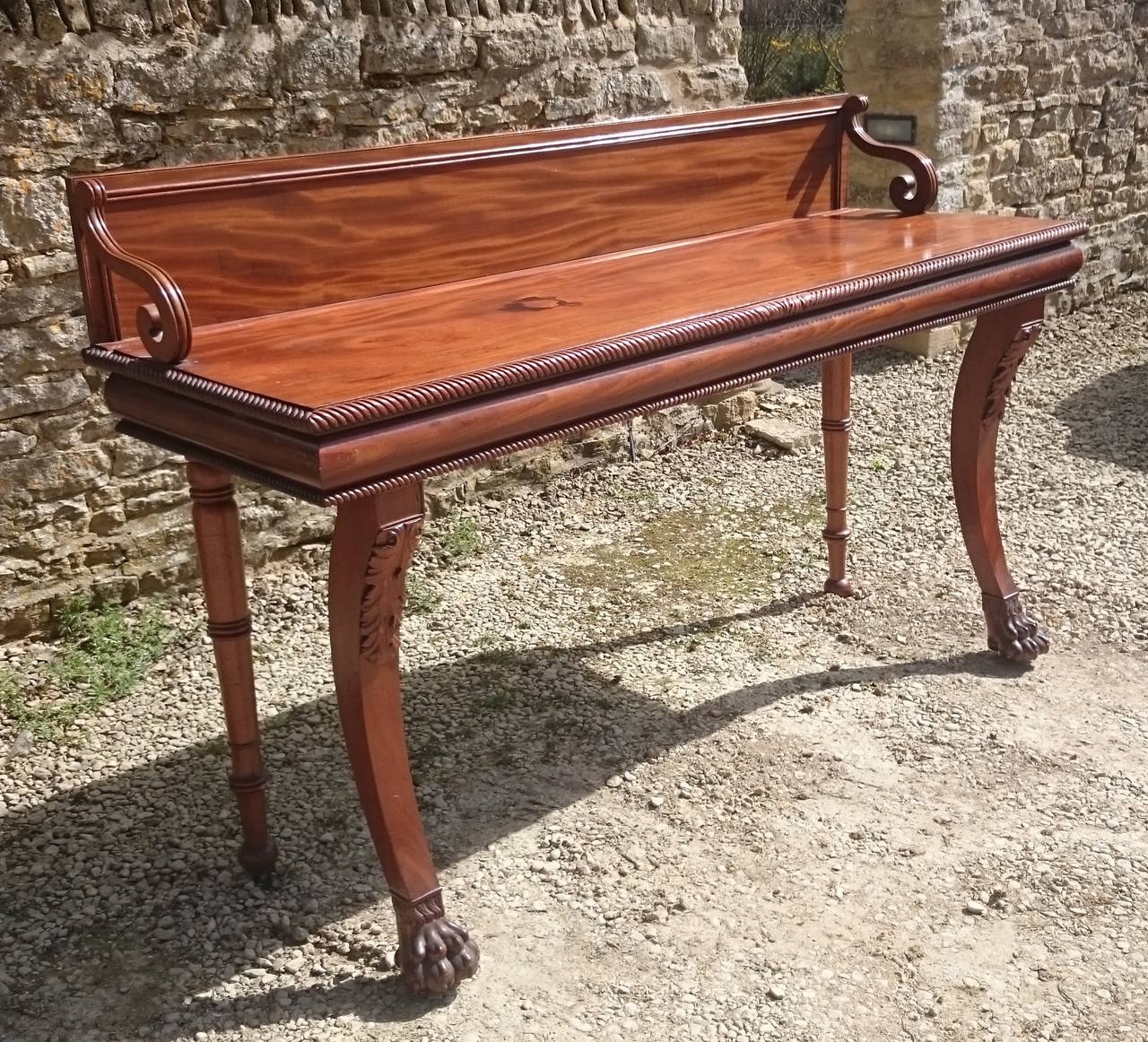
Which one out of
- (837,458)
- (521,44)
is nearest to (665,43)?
(521,44)

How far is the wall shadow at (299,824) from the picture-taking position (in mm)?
2436

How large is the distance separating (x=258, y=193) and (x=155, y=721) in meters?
1.52

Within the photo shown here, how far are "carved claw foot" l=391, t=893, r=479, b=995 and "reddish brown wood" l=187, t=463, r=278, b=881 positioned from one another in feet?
1.62

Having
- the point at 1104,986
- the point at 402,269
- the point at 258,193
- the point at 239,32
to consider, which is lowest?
the point at 1104,986

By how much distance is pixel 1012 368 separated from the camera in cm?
327

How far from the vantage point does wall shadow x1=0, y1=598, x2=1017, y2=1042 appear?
2.44m

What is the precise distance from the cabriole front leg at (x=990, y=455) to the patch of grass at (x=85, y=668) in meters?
2.22

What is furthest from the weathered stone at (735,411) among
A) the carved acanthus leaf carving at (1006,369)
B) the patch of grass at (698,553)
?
the carved acanthus leaf carving at (1006,369)

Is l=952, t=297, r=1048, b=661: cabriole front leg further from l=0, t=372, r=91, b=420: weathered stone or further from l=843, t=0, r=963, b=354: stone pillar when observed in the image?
l=843, t=0, r=963, b=354: stone pillar

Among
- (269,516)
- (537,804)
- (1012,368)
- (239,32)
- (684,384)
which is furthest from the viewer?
(269,516)

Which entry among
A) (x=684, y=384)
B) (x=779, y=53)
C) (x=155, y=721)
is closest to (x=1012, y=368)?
(x=684, y=384)

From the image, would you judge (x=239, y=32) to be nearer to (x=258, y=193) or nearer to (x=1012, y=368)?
(x=258, y=193)

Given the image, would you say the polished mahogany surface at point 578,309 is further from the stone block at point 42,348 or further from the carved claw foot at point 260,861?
the stone block at point 42,348

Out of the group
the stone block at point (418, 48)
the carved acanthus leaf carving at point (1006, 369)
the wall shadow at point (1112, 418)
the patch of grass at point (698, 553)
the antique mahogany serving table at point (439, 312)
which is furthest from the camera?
the wall shadow at point (1112, 418)
